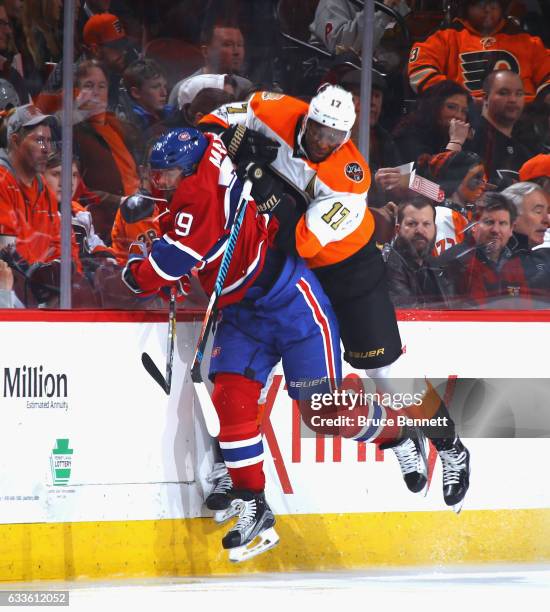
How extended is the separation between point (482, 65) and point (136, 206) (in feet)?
4.58

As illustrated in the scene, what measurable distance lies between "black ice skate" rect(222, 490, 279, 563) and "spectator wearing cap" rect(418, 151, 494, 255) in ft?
3.72

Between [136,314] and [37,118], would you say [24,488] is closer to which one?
[136,314]

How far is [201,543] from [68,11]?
76.1 inches

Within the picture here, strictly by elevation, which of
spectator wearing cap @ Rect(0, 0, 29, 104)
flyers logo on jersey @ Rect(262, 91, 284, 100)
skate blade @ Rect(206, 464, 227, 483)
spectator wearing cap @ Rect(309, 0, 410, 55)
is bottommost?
skate blade @ Rect(206, 464, 227, 483)

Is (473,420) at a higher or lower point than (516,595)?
higher

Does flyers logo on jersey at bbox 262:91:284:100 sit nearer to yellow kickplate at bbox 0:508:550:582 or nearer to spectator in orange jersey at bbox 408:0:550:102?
spectator in orange jersey at bbox 408:0:550:102

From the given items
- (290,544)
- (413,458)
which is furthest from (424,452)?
(290,544)

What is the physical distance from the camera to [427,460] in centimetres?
374

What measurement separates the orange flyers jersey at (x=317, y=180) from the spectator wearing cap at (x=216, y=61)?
0.15 m

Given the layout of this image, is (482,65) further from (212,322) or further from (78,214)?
(78,214)

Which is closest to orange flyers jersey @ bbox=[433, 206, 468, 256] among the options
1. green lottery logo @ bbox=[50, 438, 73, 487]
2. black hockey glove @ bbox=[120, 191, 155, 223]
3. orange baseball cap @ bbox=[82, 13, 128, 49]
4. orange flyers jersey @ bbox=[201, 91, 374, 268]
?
orange flyers jersey @ bbox=[201, 91, 374, 268]

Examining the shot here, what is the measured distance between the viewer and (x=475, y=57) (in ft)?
12.4

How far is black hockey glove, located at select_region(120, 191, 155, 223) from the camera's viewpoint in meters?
3.59

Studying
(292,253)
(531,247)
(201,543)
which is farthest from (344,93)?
(201,543)
